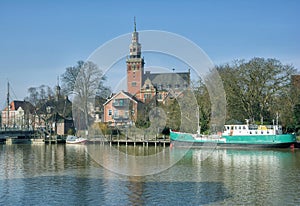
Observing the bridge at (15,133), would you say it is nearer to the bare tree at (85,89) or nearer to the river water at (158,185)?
the bare tree at (85,89)

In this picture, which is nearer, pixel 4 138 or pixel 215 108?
pixel 215 108

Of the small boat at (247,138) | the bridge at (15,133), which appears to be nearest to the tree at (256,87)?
the small boat at (247,138)

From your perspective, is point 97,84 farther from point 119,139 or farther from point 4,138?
point 4,138

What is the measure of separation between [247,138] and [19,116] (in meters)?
71.9

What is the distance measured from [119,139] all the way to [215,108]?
16.1m

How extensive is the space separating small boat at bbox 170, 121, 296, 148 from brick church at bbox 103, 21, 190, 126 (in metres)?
16.3

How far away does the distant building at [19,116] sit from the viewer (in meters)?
74.7

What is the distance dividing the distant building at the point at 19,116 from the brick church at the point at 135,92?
14.2 metres

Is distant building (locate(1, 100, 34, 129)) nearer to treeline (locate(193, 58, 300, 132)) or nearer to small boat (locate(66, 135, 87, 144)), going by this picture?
small boat (locate(66, 135, 87, 144))

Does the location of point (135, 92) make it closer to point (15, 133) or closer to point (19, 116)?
point (15, 133)

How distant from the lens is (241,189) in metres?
20.4

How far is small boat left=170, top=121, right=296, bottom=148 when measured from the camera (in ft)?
146

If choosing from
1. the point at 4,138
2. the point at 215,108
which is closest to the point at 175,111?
the point at 215,108

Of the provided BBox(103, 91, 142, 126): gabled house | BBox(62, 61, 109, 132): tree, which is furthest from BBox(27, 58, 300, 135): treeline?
BBox(103, 91, 142, 126): gabled house
